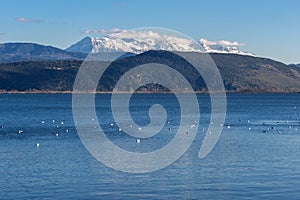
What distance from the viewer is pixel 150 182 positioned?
36.5 metres

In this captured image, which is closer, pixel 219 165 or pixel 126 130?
pixel 219 165

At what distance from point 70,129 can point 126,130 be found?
26.1ft

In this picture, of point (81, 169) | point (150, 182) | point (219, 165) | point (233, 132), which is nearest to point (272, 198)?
point (150, 182)

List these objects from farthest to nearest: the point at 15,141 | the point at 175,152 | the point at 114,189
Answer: the point at 15,141
the point at 175,152
the point at 114,189

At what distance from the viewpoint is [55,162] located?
1766 inches

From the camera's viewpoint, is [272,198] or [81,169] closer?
[272,198]

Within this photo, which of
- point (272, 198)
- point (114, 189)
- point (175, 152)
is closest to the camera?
point (272, 198)

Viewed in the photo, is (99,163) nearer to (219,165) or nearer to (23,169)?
(23,169)

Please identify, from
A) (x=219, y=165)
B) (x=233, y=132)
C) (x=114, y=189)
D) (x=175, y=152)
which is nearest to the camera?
(x=114, y=189)

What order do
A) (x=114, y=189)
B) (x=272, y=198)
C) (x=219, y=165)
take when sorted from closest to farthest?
(x=272, y=198) → (x=114, y=189) → (x=219, y=165)

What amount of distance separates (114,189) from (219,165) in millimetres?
11356

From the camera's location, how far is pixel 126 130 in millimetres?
A: 76000

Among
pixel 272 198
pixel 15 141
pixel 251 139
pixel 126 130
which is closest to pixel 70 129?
pixel 126 130

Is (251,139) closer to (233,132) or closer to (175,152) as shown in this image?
(233,132)
